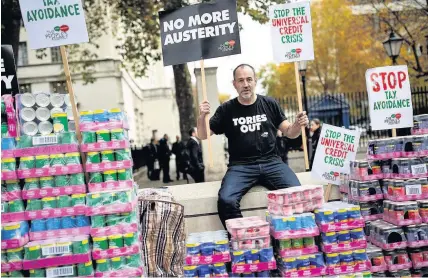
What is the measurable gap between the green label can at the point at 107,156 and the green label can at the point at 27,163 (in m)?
0.68

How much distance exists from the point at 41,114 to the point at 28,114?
13 cm

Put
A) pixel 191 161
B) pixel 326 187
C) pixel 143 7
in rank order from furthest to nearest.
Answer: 1. pixel 143 7
2. pixel 191 161
3. pixel 326 187

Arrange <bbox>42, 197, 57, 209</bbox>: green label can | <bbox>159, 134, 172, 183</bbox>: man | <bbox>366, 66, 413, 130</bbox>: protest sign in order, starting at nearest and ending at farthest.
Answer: <bbox>42, 197, 57, 209</bbox>: green label can, <bbox>366, 66, 413, 130</bbox>: protest sign, <bbox>159, 134, 172, 183</bbox>: man

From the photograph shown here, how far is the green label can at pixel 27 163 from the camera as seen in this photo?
4531 mm

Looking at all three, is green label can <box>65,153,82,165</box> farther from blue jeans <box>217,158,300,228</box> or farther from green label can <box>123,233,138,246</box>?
blue jeans <box>217,158,300,228</box>

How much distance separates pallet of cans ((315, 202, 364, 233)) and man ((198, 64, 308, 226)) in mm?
940

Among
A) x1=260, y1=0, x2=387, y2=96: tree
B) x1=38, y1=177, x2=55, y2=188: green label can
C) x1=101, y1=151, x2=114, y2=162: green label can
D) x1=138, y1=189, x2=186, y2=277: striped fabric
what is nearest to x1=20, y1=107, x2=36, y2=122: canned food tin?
x1=38, y1=177, x2=55, y2=188: green label can

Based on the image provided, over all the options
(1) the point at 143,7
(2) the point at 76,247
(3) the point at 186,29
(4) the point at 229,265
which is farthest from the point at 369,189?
(1) the point at 143,7

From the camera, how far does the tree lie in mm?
33906

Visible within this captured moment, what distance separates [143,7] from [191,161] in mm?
7344

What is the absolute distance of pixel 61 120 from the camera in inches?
185

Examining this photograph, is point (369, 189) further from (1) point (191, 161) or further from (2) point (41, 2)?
(1) point (191, 161)

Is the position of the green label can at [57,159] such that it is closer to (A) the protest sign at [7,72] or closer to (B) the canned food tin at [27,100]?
(B) the canned food tin at [27,100]

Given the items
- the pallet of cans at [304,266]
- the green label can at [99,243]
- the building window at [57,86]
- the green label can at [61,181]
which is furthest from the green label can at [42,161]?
the building window at [57,86]
